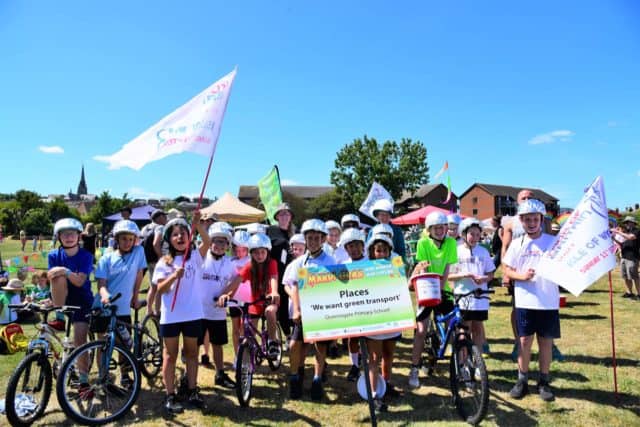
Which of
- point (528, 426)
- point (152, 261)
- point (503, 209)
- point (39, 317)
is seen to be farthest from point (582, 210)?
point (503, 209)

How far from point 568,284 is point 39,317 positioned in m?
10.9

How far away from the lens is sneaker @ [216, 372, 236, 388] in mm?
5410

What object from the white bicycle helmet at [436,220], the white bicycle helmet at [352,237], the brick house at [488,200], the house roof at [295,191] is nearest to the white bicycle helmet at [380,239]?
the white bicycle helmet at [352,237]

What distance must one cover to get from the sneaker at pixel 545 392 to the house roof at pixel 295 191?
9751 centimetres

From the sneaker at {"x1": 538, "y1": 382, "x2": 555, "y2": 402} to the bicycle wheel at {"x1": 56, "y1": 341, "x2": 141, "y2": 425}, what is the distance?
16.0 feet

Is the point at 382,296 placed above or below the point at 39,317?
above

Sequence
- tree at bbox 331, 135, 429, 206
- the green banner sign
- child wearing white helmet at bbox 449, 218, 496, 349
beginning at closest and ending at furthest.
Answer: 1. the green banner sign
2. child wearing white helmet at bbox 449, 218, 496, 349
3. tree at bbox 331, 135, 429, 206

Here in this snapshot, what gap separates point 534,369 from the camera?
6.04 meters

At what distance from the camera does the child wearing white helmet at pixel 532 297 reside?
15.4 ft

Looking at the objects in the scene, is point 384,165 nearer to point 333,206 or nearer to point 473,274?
point 333,206

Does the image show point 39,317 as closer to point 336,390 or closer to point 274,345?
point 274,345

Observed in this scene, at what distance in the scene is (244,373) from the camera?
4957 mm

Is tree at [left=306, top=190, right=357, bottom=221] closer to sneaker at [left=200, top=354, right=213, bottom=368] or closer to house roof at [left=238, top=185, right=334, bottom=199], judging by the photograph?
house roof at [left=238, top=185, right=334, bottom=199]

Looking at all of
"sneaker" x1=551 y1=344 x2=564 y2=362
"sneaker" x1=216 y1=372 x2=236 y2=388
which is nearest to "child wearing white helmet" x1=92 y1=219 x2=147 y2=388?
"sneaker" x1=216 y1=372 x2=236 y2=388
